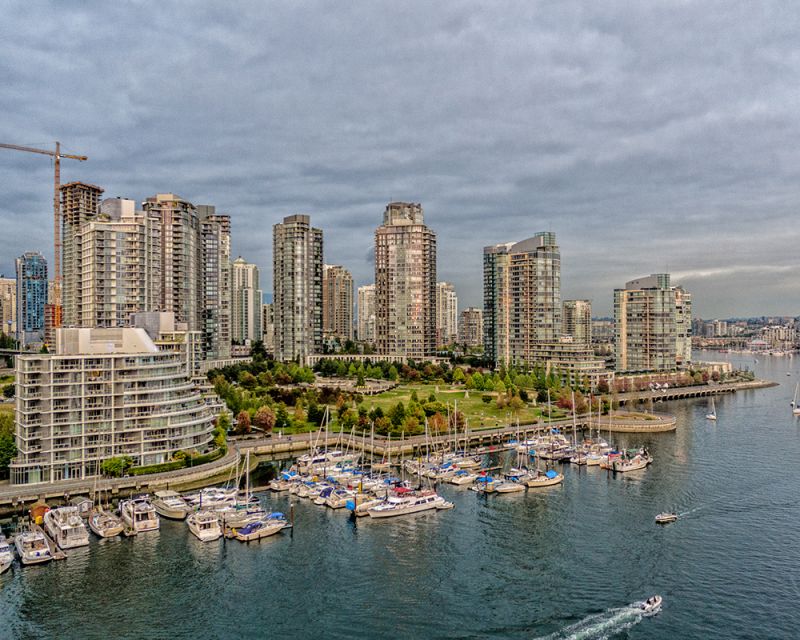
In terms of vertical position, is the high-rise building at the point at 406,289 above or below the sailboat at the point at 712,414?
above

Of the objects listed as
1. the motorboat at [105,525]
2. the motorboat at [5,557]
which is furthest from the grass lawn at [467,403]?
the motorboat at [5,557]

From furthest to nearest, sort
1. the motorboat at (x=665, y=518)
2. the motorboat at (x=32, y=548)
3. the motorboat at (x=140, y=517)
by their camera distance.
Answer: the motorboat at (x=665, y=518) → the motorboat at (x=140, y=517) → the motorboat at (x=32, y=548)

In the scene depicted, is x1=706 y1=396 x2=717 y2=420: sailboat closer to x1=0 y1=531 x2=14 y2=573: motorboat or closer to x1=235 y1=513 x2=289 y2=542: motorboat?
x1=235 y1=513 x2=289 y2=542: motorboat

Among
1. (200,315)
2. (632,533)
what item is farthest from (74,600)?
(200,315)

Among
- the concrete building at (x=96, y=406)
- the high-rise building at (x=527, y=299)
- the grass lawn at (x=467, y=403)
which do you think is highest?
the high-rise building at (x=527, y=299)

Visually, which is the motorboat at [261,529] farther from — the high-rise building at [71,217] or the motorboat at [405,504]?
the high-rise building at [71,217]

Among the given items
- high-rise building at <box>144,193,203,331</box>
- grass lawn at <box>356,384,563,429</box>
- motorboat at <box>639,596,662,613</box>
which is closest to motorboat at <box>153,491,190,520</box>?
motorboat at <box>639,596,662,613</box>
